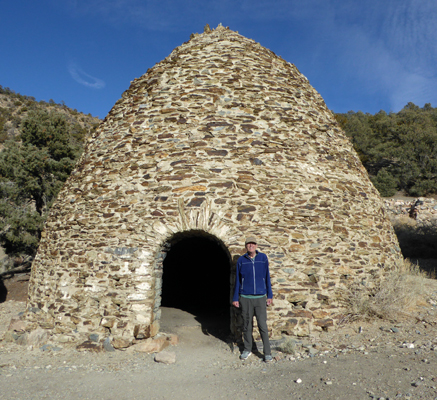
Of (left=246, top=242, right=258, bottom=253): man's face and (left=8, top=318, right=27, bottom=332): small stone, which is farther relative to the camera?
(left=8, top=318, right=27, bottom=332): small stone

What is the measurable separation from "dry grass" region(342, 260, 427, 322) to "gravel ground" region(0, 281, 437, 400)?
19 cm

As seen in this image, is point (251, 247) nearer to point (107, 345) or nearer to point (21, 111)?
point (107, 345)

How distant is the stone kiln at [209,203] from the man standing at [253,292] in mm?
649

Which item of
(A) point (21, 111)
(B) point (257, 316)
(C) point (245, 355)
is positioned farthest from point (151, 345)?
(A) point (21, 111)

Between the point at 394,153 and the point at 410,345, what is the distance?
108ft

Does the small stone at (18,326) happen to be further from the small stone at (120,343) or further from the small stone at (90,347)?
the small stone at (120,343)

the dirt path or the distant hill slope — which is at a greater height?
the distant hill slope

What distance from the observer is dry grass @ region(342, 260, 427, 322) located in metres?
5.71

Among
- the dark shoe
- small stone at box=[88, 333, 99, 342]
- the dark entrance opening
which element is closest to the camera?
the dark shoe

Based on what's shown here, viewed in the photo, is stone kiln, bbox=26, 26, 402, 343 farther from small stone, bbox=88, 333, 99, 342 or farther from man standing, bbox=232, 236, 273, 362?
man standing, bbox=232, 236, 273, 362

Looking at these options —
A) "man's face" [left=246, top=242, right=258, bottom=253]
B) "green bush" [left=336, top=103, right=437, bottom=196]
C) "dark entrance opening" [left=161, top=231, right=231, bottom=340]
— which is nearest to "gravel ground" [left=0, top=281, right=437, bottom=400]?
"man's face" [left=246, top=242, right=258, bottom=253]

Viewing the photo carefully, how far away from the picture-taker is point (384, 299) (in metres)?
5.93

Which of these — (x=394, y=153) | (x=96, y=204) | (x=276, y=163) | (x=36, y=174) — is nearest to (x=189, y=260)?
(x=96, y=204)

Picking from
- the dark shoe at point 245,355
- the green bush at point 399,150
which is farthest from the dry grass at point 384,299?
the green bush at point 399,150
